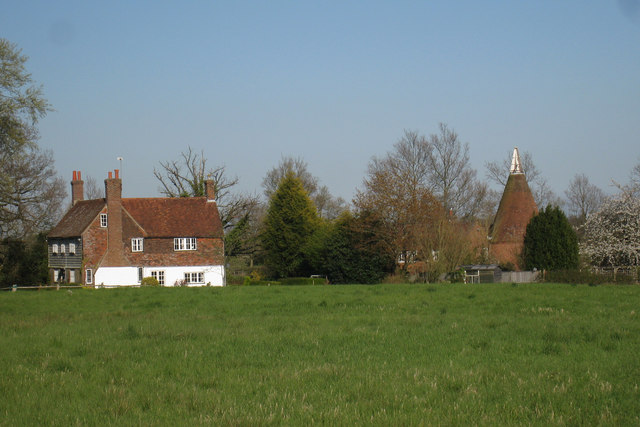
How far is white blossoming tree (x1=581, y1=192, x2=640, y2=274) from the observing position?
43.4 meters

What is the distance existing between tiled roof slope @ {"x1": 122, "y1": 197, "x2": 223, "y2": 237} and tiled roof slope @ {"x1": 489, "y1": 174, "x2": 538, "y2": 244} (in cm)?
2508

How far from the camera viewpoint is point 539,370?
9656 millimetres

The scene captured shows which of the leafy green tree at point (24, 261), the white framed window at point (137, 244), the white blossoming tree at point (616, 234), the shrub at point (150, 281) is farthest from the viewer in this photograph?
the white framed window at point (137, 244)

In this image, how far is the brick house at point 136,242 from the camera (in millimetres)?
53312

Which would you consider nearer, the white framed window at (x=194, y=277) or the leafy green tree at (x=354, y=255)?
the leafy green tree at (x=354, y=255)

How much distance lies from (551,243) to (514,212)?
864 centimetres

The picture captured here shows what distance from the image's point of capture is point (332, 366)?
10.0 m

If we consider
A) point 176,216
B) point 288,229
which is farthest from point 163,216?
point 288,229

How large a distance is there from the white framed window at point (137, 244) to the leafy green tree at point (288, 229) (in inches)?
485

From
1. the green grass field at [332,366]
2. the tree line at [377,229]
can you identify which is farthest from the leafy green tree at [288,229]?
the green grass field at [332,366]

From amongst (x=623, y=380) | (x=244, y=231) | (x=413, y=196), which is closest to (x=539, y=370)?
(x=623, y=380)

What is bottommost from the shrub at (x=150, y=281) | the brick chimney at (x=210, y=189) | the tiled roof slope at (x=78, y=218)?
the shrub at (x=150, y=281)

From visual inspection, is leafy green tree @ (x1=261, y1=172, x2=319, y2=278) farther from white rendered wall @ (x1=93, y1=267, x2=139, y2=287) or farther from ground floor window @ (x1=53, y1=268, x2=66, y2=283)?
ground floor window @ (x1=53, y1=268, x2=66, y2=283)

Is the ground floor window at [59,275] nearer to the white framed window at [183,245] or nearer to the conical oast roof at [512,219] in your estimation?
the white framed window at [183,245]
